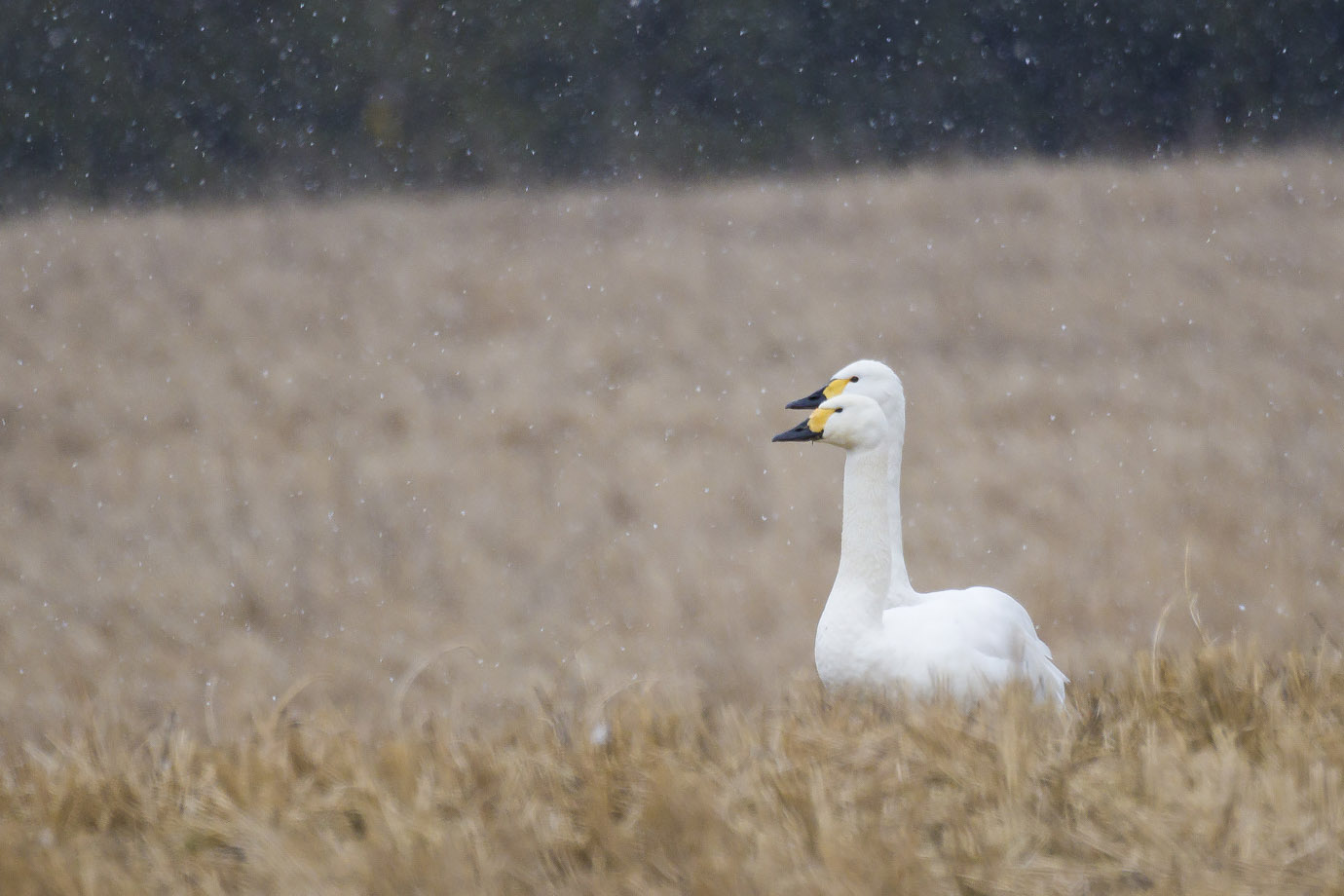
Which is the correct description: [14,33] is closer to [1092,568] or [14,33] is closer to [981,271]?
[981,271]

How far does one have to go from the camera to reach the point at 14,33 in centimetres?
1731

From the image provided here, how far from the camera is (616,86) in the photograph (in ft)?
64.8

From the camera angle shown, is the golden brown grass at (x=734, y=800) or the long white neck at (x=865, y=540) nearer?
the golden brown grass at (x=734, y=800)

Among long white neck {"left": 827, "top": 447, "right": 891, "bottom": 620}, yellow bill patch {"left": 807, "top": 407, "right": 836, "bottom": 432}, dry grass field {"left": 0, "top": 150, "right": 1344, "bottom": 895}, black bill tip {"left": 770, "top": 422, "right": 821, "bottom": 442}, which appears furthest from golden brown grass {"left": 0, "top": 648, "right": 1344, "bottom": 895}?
yellow bill patch {"left": 807, "top": 407, "right": 836, "bottom": 432}

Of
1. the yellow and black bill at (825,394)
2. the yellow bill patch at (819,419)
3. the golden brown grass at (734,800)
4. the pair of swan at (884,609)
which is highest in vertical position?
the yellow and black bill at (825,394)

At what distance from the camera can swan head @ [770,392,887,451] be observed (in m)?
3.81

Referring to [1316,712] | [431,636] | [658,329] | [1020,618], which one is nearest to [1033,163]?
[658,329]

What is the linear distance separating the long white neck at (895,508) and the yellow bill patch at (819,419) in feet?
0.72

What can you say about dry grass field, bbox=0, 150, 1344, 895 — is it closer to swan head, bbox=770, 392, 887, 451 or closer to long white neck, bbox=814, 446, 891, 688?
long white neck, bbox=814, 446, 891, 688

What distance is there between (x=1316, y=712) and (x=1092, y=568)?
17.8 ft

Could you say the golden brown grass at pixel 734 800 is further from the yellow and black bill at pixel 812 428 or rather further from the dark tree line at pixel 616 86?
the dark tree line at pixel 616 86

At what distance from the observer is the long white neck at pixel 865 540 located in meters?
3.51

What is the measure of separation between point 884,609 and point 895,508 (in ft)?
1.39

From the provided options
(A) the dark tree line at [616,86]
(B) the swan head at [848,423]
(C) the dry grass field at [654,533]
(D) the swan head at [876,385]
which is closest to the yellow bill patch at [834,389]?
(D) the swan head at [876,385]
